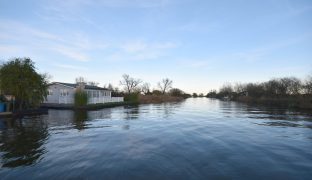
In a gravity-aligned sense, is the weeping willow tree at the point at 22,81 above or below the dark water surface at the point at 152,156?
above

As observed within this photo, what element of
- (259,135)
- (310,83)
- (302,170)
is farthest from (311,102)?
(302,170)

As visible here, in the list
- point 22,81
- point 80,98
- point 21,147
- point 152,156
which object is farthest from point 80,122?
point 80,98

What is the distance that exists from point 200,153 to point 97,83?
84.0 metres

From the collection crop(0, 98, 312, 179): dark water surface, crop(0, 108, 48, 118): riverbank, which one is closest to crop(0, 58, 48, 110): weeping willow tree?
crop(0, 108, 48, 118): riverbank

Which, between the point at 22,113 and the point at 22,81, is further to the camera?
the point at 22,81

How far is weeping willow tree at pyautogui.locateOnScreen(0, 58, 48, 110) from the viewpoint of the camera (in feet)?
66.0

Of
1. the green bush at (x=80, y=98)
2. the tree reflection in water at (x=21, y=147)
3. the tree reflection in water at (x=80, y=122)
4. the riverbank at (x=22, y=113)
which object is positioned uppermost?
the green bush at (x=80, y=98)

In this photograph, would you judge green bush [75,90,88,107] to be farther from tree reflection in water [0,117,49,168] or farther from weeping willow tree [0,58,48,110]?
tree reflection in water [0,117,49,168]

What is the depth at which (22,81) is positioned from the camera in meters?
20.4

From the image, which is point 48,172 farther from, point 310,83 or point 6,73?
point 310,83

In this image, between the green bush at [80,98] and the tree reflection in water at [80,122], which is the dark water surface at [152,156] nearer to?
the tree reflection in water at [80,122]

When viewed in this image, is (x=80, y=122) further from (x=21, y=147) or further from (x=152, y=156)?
(x=152, y=156)

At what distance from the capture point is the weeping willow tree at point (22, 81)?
66.0 ft

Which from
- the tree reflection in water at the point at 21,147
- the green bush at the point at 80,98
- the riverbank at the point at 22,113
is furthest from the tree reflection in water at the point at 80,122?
the green bush at the point at 80,98
